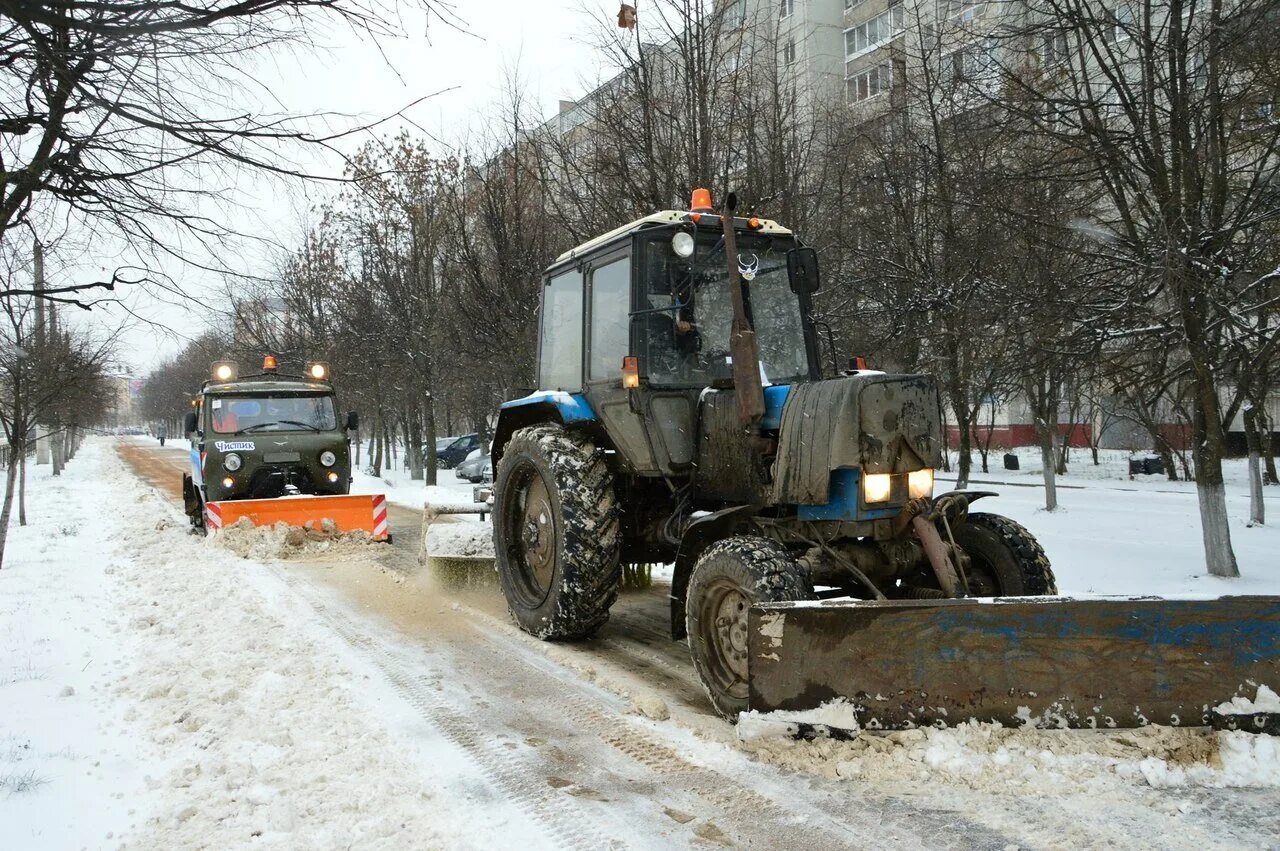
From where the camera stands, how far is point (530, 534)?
6047mm

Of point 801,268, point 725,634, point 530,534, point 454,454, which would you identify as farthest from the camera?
point 454,454

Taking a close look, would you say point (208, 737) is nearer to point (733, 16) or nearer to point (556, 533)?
point (556, 533)

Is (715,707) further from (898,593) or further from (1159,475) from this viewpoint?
(1159,475)

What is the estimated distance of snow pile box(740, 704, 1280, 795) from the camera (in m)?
3.24

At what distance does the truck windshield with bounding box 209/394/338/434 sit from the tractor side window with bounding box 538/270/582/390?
6.11 metres

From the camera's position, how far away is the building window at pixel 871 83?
54.9 feet

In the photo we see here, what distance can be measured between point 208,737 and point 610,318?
314 cm

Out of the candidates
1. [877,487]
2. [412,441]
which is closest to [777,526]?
[877,487]

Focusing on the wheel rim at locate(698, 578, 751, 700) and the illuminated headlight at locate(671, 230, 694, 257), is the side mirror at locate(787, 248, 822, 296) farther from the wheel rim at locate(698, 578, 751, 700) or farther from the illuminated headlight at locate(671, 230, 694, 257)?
the wheel rim at locate(698, 578, 751, 700)

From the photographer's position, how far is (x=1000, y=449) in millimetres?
35656

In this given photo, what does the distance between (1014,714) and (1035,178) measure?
5936mm

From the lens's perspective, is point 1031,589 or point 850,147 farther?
point 850,147

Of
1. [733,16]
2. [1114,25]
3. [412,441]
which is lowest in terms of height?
[412,441]

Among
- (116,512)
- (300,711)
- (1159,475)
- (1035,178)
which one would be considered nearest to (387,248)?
(116,512)
